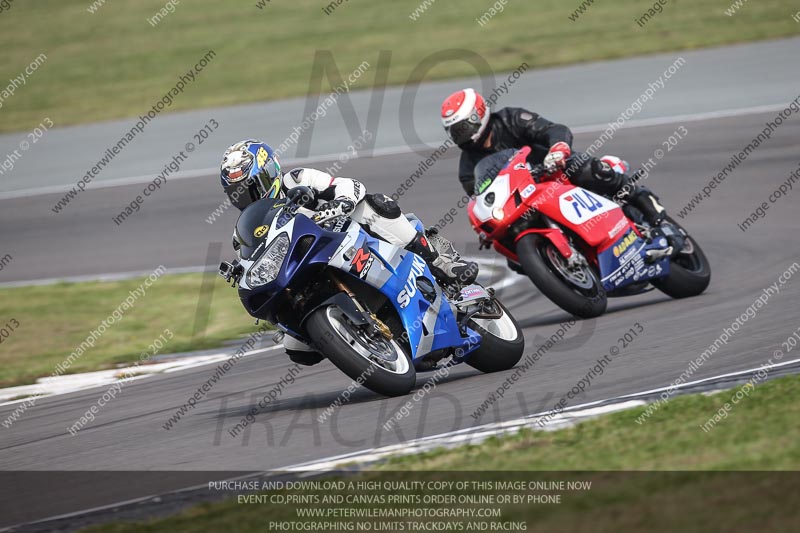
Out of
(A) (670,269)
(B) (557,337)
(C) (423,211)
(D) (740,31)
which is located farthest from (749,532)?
(D) (740,31)

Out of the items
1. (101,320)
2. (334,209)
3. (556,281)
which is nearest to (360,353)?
(334,209)

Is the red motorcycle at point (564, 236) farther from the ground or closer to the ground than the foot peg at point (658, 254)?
farther from the ground

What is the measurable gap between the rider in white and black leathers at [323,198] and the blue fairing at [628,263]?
1852 millimetres

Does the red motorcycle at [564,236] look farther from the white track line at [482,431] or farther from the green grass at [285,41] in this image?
the green grass at [285,41]

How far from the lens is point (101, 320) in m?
12.4

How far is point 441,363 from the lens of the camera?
7719mm

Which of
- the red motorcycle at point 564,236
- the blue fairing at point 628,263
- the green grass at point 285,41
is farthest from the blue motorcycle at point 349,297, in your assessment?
the green grass at point 285,41

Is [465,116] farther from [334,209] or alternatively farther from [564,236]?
[334,209]

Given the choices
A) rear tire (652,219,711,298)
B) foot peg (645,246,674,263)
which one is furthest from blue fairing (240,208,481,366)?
rear tire (652,219,711,298)

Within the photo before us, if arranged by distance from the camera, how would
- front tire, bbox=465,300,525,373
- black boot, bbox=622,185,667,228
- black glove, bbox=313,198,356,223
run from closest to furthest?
black glove, bbox=313,198,356,223 < front tire, bbox=465,300,525,373 < black boot, bbox=622,185,667,228

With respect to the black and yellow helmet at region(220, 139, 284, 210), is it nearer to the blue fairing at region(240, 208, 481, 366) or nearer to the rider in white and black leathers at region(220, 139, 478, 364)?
the rider in white and black leathers at region(220, 139, 478, 364)

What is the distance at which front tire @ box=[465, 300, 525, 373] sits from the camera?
769cm

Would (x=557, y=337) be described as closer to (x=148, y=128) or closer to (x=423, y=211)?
(x=423, y=211)

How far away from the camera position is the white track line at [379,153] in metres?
16.5
